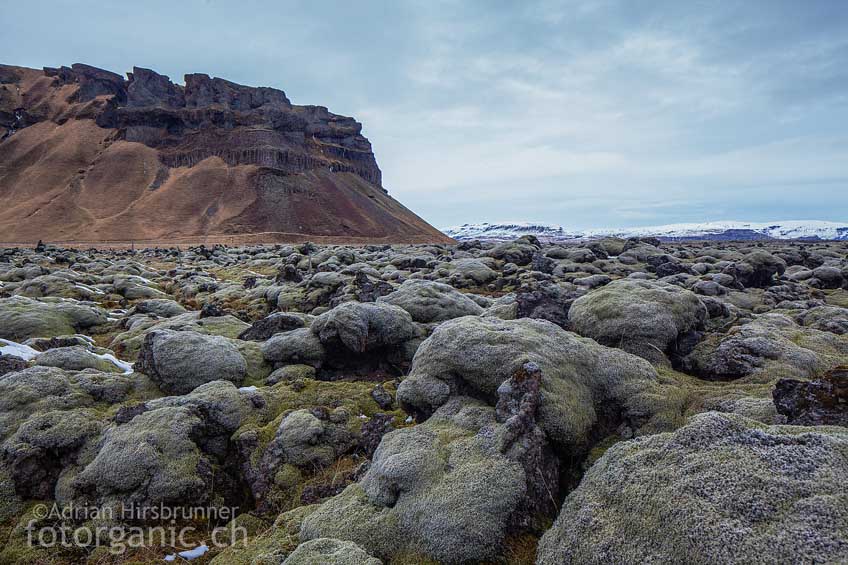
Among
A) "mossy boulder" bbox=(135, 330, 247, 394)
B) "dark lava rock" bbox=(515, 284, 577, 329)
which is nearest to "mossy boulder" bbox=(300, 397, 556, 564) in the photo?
"dark lava rock" bbox=(515, 284, 577, 329)

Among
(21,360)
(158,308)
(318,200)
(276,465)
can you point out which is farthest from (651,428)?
(318,200)

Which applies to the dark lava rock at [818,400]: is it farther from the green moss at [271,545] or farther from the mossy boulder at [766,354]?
the green moss at [271,545]

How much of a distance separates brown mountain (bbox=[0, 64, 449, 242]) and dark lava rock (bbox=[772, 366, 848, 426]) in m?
136

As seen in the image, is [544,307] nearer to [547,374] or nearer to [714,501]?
[547,374]

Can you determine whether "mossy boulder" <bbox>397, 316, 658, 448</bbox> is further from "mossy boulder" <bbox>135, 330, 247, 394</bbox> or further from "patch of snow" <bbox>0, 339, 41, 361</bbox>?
"patch of snow" <bbox>0, 339, 41, 361</bbox>

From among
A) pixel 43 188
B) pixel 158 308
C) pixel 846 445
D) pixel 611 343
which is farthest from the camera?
pixel 43 188

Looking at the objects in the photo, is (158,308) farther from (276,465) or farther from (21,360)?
(276,465)

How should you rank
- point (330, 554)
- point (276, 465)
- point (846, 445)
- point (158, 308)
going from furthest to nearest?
point (158, 308)
point (276, 465)
point (330, 554)
point (846, 445)

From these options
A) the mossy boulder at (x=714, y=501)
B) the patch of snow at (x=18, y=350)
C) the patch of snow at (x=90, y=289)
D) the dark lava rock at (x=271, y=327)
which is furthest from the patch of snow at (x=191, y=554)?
the patch of snow at (x=90, y=289)

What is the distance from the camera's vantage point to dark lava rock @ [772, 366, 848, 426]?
6.48 m

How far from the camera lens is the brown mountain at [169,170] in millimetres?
137375

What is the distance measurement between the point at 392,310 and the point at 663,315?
349 inches

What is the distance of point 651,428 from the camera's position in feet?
27.7

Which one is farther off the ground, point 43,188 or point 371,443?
point 43,188
